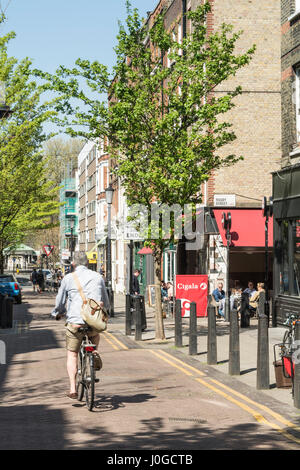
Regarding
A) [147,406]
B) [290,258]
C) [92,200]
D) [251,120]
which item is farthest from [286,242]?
[92,200]

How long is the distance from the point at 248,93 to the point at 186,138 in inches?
479

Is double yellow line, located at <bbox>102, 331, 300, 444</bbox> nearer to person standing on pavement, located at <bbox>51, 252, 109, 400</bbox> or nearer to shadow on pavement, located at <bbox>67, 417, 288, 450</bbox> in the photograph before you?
shadow on pavement, located at <bbox>67, 417, 288, 450</bbox>

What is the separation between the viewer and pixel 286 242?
21.4 meters

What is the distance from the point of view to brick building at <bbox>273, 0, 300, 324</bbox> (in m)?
20.3

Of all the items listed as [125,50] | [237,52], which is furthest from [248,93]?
[125,50]

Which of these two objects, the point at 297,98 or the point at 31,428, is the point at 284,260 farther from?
the point at 31,428

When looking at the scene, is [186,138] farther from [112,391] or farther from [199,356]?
[112,391]

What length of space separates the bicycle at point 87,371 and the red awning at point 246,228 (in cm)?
1693

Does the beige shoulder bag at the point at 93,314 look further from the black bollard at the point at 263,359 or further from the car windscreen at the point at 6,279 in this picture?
the car windscreen at the point at 6,279

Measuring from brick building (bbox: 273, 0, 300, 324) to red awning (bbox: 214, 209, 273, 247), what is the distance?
4.86m

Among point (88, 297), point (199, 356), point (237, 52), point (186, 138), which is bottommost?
point (199, 356)

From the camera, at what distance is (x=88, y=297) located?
931cm

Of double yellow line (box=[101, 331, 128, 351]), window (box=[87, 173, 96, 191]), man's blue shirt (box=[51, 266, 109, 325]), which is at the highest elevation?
window (box=[87, 173, 96, 191])

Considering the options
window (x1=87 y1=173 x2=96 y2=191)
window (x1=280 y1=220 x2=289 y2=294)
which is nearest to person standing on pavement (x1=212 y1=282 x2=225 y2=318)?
window (x1=280 y1=220 x2=289 y2=294)
